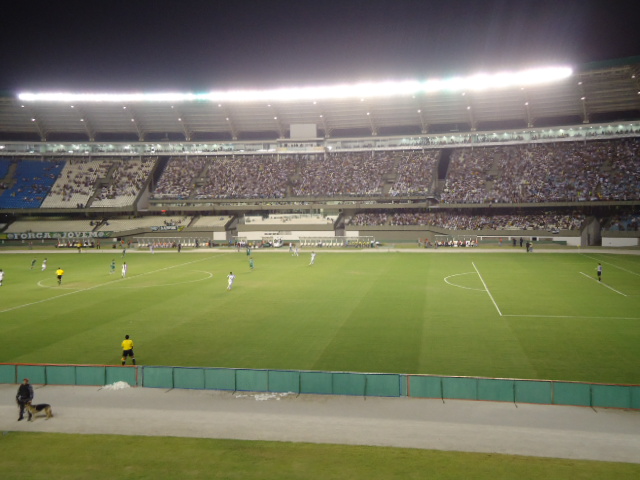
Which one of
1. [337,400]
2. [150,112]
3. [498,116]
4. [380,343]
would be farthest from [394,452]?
[150,112]

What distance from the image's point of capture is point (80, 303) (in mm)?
32281

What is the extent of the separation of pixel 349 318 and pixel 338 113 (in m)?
62.2

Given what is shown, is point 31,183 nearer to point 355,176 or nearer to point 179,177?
point 179,177

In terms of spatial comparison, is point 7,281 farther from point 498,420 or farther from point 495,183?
point 495,183

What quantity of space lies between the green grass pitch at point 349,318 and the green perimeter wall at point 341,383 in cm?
255

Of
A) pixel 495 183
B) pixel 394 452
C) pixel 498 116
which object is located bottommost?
pixel 394 452

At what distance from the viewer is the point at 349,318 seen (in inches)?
1052

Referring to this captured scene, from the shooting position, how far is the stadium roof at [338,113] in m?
70.8

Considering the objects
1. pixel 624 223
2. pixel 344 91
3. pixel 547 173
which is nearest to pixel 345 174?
pixel 344 91

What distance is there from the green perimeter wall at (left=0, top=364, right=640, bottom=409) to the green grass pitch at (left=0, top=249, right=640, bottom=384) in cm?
255

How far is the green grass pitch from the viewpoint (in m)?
19.7

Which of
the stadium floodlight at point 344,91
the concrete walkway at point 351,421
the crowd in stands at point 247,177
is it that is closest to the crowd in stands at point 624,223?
the stadium floodlight at point 344,91

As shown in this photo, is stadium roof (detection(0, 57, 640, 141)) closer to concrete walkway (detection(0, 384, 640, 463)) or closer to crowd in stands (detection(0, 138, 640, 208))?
crowd in stands (detection(0, 138, 640, 208))

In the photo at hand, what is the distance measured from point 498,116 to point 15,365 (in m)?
77.3
